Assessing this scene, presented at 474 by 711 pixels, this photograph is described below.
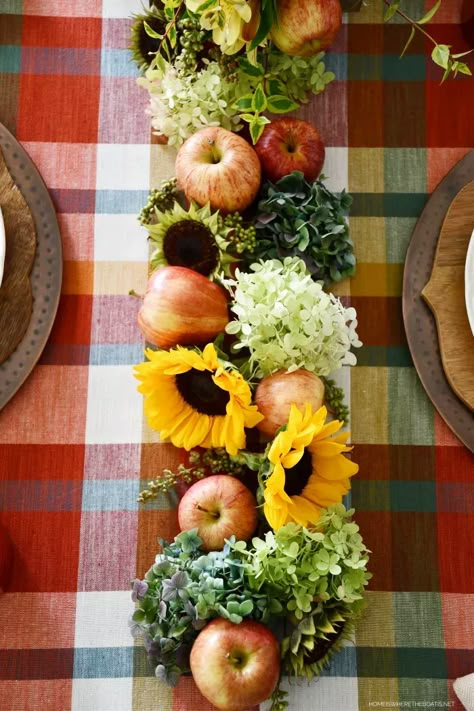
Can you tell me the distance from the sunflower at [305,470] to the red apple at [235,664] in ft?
0.52

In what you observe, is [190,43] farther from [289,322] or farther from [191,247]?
[289,322]

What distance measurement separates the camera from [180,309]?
1.01m

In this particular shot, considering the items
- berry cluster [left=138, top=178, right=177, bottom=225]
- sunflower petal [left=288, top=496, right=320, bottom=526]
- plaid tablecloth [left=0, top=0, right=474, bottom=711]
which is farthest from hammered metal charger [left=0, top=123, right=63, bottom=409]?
sunflower petal [left=288, top=496, right=320, bottom=526]

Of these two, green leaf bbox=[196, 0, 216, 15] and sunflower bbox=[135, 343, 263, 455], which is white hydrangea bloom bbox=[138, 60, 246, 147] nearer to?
green leaf bbox=[196, 0, 216, 15]

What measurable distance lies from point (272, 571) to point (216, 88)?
715 millimetres

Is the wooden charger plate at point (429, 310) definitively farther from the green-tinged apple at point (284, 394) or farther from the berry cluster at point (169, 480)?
the berry cluster at point (169, 480)

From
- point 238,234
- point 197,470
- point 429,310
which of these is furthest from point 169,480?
point 429,310

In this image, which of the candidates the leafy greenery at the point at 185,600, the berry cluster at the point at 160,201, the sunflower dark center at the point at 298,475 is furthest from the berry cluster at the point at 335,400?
the berry cluster at the point at 160,201

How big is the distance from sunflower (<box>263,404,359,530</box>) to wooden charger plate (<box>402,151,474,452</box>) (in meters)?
0.23

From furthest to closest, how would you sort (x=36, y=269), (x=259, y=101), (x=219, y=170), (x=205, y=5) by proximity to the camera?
(x=36, y=269) < (x=219, y=170) < (x=259, y=101) < (x=205, y=5)

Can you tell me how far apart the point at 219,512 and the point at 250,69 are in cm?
65

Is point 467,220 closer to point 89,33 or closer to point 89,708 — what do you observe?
point 89,33

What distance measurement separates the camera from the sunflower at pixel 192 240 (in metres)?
1.05

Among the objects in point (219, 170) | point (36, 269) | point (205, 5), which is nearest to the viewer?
point (205, 5)
